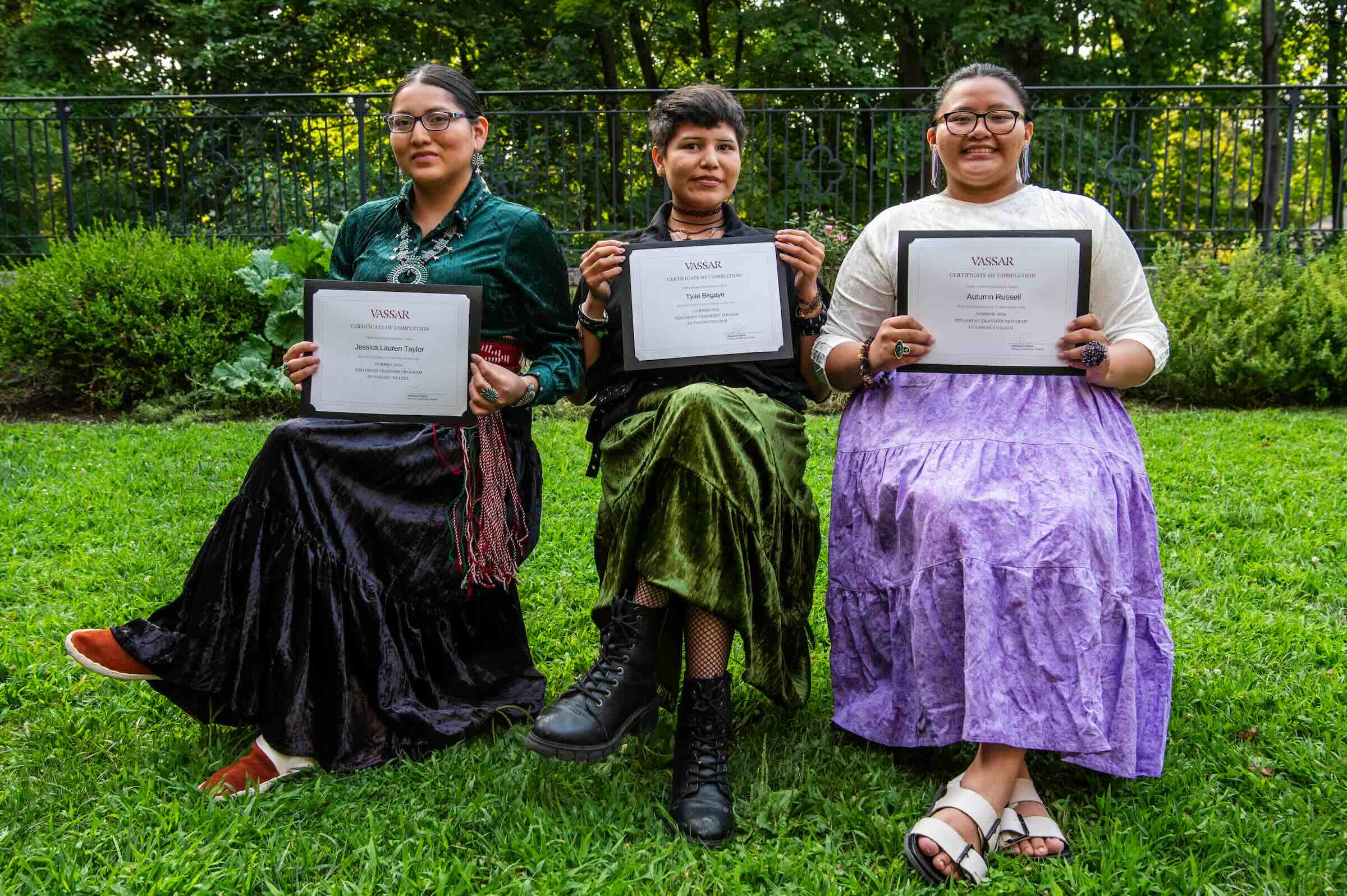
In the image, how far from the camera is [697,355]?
269cm

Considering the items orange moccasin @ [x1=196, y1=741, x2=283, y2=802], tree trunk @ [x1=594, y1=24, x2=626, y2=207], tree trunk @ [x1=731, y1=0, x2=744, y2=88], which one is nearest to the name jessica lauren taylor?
orange moccasin @ [x1=196, y1=741, x2=283, y2=802]

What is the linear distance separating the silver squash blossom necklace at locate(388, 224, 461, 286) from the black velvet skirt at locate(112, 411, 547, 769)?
43cm

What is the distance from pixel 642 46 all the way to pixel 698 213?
1481cm

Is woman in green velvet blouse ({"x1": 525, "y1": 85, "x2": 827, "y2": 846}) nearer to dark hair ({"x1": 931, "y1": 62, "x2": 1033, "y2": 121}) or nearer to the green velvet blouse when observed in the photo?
the green velvet blouse

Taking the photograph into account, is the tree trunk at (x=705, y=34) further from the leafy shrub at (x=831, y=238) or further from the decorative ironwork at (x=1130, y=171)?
the leafy shrub at (x=831, y=238)

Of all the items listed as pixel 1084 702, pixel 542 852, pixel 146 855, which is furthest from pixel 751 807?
pixel 146 855

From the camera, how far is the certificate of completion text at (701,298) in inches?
105

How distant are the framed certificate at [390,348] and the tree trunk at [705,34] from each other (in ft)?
46.6

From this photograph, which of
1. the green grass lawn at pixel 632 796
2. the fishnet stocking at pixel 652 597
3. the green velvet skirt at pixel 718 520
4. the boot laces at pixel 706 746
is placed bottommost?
the green grass lawn at pixel 632 796

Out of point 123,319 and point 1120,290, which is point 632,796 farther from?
point 123,319

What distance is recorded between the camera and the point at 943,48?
14688 millimetres

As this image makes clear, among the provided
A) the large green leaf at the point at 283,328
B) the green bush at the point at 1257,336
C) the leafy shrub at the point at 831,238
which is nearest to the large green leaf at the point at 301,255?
the large green leaf at the point at 283,328

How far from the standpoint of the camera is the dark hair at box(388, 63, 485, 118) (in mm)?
2820

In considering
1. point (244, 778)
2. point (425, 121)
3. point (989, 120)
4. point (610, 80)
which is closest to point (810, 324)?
point (989, 120)
